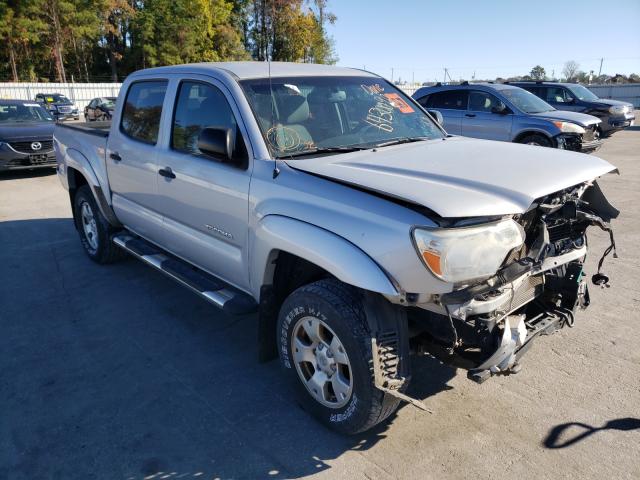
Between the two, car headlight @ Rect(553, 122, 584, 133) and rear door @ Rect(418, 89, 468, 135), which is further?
rear door @ Rect(418, 89, 468, 135)

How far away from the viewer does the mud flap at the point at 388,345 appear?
2582 millimetres

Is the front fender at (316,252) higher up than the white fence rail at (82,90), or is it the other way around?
the white fence rail at (82,90)

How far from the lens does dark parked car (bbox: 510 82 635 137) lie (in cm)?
1597

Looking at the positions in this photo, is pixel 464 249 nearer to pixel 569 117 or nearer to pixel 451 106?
pixel 569 117

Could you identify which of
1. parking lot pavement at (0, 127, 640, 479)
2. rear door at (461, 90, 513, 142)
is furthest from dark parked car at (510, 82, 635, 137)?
parking lot pavement at (0, 127, 640, 479)

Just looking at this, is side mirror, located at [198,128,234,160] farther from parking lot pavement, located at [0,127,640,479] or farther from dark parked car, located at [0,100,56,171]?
dark parked car, located at [0,100,56,171]

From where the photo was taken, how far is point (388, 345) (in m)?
2.62

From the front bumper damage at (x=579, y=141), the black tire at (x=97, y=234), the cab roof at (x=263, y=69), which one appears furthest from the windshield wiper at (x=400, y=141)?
the front bumper damage at (x=579, y=141)

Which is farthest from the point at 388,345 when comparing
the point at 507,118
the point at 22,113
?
the point at 22,113

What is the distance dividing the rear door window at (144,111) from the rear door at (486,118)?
865 centimetres

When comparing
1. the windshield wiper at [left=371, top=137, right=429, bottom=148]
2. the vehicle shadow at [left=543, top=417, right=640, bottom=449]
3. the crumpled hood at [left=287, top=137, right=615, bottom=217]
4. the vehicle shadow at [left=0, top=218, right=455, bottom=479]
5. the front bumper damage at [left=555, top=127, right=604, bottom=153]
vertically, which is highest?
the windshield wiper at [left=371, top=137, right=429, bottom=148]

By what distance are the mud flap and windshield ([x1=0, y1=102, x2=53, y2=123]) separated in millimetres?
12026

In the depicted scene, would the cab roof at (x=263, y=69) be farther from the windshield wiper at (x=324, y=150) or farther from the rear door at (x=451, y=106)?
the rear door at (x=451, y=106)

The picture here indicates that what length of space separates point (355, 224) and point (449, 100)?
10874mm
